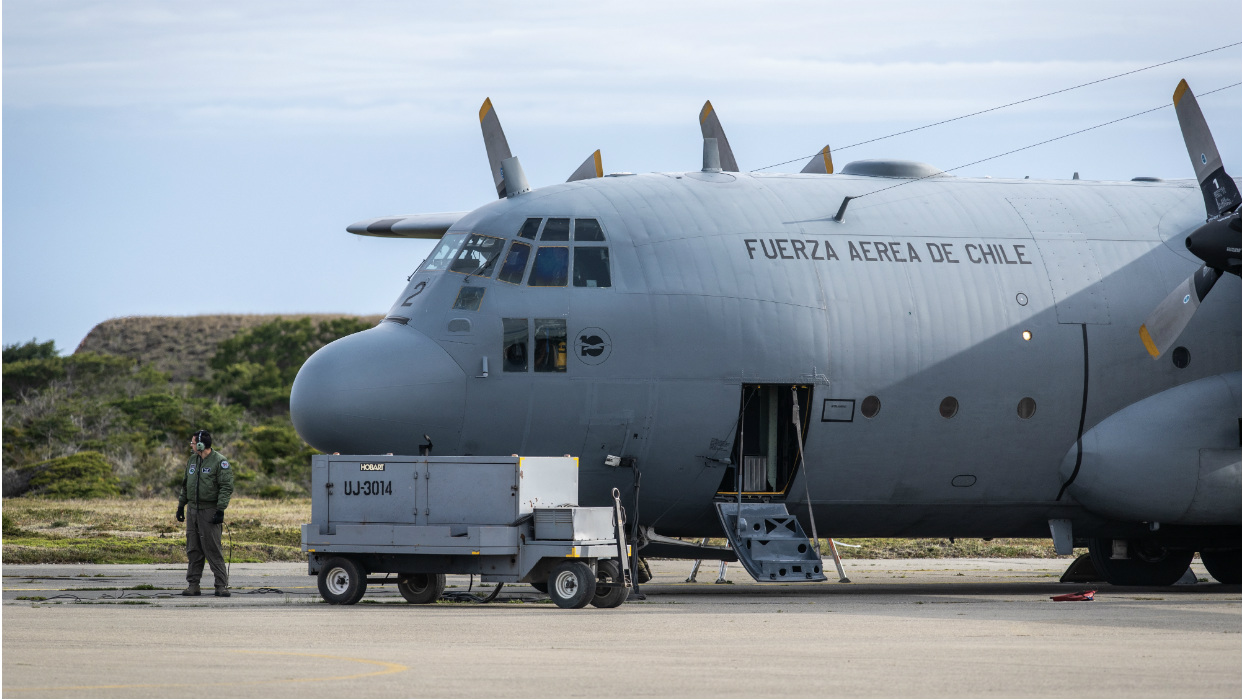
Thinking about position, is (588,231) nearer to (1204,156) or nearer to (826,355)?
(826,355)

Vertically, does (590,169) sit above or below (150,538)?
above

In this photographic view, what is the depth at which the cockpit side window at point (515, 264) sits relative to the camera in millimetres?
18219

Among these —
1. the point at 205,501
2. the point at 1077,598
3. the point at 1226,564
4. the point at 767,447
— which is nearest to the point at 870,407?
the point at 767,447

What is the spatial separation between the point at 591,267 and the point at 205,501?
540 centimetres

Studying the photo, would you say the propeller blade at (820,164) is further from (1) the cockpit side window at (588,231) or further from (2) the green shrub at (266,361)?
(2) the green shrub at (266,361)

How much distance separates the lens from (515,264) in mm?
18297

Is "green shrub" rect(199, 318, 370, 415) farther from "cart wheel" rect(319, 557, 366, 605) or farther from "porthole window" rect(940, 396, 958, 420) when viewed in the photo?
"cart wheel" rect(319, 557, 366, 605)

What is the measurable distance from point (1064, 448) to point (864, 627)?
718 cm

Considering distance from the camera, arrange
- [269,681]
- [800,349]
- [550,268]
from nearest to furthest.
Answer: [269,681] < [550,268] < [800,349]

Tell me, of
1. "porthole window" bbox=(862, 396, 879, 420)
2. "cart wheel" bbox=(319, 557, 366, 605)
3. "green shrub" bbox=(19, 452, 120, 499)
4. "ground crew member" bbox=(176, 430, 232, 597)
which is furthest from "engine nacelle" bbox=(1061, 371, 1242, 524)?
"green shrub" bbox=(19, 452, 120, 499)

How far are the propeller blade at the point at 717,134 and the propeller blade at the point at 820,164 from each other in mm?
1509

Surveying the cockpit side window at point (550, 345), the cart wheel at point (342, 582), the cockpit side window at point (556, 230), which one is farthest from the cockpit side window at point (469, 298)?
the cart wheel at point (342, 582)

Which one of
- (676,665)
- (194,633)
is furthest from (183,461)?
(676,665)

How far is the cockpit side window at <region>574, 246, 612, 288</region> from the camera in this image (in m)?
18.2
